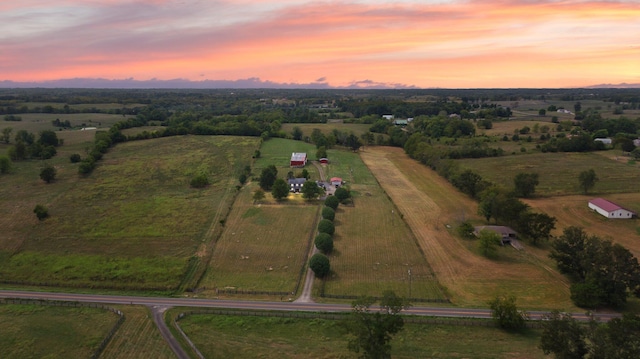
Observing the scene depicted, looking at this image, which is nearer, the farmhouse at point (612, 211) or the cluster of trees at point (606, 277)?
the cluster of trees at point (606, 277)

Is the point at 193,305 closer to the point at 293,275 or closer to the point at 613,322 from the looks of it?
the point at 293,275

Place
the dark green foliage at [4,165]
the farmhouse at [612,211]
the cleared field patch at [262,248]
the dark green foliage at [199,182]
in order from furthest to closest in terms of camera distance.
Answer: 1. the dark green foliage at [4,165]
2. the dark green foliage at [199,182]
3. the farmhouse at [612,211]
4. the cleared field patch at [262,248]

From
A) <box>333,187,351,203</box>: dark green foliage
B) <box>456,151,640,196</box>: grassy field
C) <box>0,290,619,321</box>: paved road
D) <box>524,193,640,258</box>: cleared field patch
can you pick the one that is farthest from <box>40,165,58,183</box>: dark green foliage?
<box>456,151,640,196</box>: grassy field

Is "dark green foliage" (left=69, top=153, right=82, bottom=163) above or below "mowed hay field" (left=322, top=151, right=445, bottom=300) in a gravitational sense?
above

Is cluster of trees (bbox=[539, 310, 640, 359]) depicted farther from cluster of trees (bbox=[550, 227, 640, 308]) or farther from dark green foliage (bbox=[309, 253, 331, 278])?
dark green foliage (bbox=[309, 253, 331, 278])

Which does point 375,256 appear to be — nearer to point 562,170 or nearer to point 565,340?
point 565,340

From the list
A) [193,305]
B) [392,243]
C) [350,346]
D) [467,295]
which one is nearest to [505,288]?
[467,295]

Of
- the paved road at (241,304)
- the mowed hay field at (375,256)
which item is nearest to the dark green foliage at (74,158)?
the paved road at (241,304)

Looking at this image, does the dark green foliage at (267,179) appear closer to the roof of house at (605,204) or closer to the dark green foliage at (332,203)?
the dark green foliage at (332,203)
